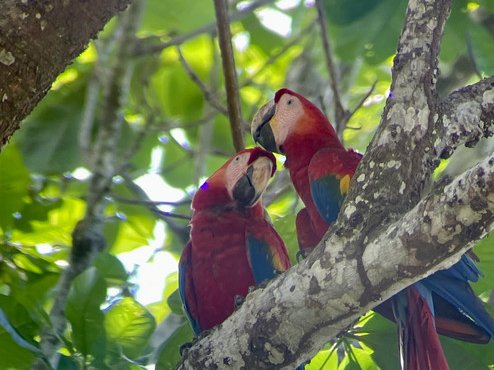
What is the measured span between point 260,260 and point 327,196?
0.24 m

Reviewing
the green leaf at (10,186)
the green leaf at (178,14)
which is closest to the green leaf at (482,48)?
the green leaf at (178,14)

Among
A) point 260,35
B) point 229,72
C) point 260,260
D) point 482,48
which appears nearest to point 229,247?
point 260,260

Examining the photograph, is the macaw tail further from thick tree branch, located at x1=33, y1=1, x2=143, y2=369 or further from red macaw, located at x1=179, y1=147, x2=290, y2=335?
thick tree branch, located at x1=33, y1=1, x2=143, y2=369

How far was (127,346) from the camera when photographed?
2.09 m

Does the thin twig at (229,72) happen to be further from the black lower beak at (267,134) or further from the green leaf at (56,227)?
the green leaf at (56,227)

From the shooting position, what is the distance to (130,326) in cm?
210

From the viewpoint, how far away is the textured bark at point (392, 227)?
132 centimetres

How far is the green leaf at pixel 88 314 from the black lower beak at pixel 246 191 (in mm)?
545

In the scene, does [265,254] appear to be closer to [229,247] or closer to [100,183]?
[229,247]

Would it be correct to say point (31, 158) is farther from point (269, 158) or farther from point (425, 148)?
point (425, 148)

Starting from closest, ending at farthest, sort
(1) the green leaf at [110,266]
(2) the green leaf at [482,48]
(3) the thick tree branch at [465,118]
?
1. (3) the thick tree branch at [465,118]
2. (1) the green leaf at [110,266]
3. (2) the green leaf at [482,48]

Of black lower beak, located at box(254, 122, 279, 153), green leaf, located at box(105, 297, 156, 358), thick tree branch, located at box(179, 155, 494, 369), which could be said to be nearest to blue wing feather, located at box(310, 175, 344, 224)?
black lower beak, located at box(254, 122, 279, 153)

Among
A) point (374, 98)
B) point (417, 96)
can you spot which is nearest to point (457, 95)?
point (417, 96)

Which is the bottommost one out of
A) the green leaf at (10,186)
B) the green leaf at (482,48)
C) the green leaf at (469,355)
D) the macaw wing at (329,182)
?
the green leaf at (469,355)
